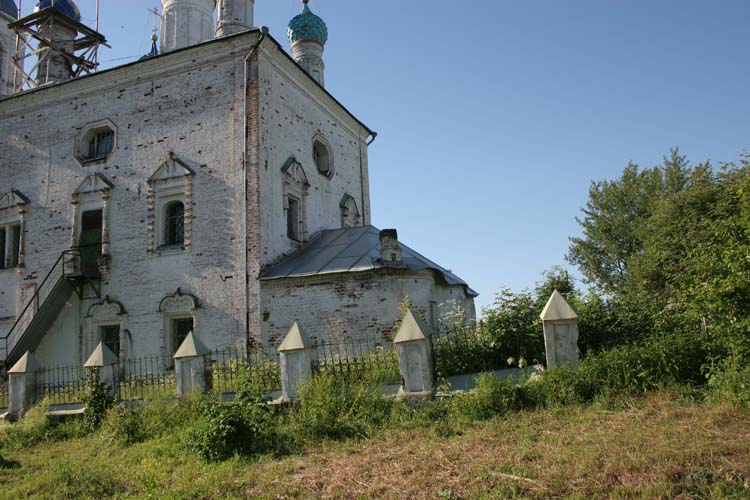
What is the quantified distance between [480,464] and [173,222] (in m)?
11.4

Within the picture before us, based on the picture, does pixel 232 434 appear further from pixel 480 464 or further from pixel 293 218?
pixel 293 218

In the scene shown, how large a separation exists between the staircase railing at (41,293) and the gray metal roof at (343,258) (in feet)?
17.7

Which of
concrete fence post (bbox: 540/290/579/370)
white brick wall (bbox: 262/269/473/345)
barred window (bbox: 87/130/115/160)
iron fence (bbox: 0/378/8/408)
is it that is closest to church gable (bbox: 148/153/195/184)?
barred window (bbox: 87/130/115/160)

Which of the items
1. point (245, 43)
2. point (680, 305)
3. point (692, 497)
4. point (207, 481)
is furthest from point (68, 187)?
point (692, 497)

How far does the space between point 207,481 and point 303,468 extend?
0.95 meters

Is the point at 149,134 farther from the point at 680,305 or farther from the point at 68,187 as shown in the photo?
the point at 680,305

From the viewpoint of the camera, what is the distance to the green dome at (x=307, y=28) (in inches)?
762

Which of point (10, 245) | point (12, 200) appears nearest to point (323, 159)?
point (12, 200)

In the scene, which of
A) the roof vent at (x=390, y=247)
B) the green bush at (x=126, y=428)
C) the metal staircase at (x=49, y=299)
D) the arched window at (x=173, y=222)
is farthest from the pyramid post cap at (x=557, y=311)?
the metal staircase at (x=49, y=299)

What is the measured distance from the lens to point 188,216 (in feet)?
45.9

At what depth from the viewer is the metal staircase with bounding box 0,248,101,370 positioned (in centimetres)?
1398

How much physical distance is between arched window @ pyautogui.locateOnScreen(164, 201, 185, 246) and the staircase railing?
2.32 meters

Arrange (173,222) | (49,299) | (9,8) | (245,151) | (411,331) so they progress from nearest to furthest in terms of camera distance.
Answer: (411,331)
(245,151)
(49,299)
(173,222)
(9,8)

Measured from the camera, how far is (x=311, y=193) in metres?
15.8
